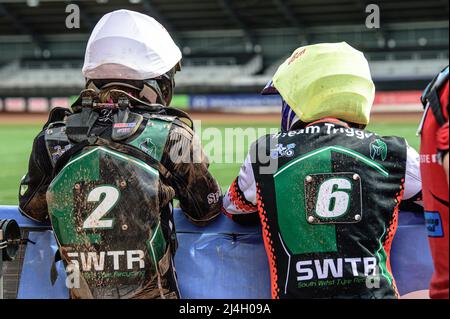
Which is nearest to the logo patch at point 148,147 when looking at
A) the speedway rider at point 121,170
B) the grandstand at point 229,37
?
the speedway rider at point 121,170

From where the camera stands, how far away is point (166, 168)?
2674mm

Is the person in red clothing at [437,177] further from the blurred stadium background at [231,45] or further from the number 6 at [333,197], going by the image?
the blurred stadium background at [231,45]

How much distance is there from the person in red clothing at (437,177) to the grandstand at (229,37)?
1117 inches

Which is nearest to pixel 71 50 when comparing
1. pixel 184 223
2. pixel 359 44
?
pixel 359 44

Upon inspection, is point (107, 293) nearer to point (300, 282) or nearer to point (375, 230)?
point (300, 282)

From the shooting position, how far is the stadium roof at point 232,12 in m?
33.6

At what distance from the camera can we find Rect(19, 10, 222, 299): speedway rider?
2.59 meters

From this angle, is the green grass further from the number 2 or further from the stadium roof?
the stadium roof

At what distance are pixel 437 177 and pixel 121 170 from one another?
116cm

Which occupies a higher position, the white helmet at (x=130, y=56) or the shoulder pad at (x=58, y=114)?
the white helmet at (x=130, y=56)

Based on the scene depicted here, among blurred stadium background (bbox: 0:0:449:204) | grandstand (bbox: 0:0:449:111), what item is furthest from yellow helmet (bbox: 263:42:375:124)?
grandstand (bbox: 0:0:449:111)

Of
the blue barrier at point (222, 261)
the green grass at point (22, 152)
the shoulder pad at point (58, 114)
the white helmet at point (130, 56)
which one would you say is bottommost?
the green grass at point (22, 152)

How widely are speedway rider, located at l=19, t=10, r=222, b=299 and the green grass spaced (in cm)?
198

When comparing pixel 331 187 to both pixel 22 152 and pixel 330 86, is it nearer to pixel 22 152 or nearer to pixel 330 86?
pixel 330 86
